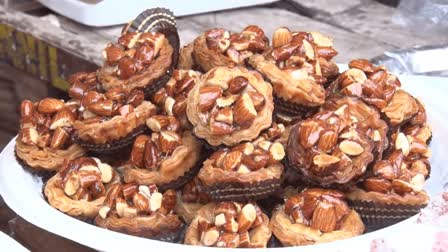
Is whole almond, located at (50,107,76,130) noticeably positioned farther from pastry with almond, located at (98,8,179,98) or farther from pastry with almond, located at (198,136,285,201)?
pastry with almond, located at (198,136,285,201)

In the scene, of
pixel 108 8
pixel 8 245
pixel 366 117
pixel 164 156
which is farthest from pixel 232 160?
pixel 108 8

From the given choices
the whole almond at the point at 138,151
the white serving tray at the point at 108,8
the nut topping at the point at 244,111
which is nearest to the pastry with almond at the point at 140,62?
the whole almond at the point at 138,151

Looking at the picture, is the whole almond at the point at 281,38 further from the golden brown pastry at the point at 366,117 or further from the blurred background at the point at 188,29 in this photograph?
the blurred background at the point at 188,29

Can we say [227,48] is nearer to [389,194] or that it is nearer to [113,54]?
[113,54]

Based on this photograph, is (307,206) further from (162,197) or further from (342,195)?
(162,197)

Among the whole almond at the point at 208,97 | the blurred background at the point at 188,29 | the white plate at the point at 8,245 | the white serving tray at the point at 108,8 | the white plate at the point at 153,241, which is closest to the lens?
the white plate at the point at 153,241

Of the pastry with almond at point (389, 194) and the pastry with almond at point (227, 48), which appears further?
the pastry with almond at point (227, 48)
